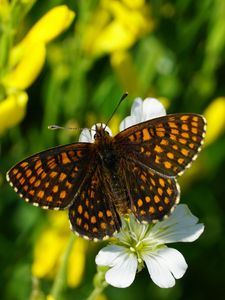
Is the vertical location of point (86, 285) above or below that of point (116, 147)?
below

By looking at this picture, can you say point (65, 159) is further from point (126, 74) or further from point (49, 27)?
point (126, 74)

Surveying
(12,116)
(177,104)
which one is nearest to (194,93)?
(177,104)

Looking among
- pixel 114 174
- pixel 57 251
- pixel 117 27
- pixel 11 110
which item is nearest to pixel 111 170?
pixel 114 174

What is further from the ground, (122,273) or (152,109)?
(152,109)

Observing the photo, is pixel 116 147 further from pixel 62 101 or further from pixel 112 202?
pixel 62 101

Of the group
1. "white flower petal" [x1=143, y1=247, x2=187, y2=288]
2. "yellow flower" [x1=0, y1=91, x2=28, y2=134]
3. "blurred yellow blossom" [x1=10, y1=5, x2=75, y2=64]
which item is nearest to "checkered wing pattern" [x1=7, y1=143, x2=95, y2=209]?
"white flower petal" [x1=143, y1=247, x2=187, y2=288]

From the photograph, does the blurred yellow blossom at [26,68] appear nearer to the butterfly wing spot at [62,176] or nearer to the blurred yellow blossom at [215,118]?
the butterfly wing spot at [62,176]
